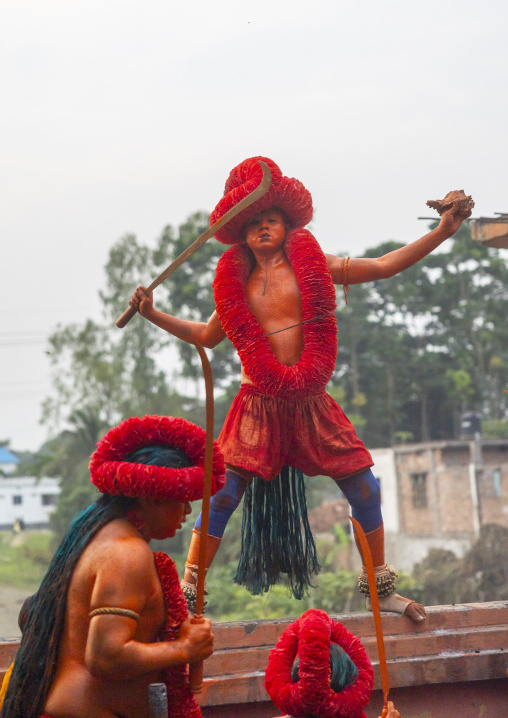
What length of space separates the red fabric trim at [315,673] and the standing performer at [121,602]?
21cm

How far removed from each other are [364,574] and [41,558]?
3070 centimetres

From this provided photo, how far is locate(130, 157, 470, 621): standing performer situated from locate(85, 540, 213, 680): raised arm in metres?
1.27

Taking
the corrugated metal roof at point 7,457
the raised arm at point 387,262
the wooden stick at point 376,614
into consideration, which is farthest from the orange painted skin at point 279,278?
the corrugated metal roof at point 7,457

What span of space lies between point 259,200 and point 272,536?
1448 millimetres

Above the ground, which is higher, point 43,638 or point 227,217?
point 227,217

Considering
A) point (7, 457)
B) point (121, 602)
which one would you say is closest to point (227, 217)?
point (121, 602)

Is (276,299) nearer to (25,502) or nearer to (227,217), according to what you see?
(227,217)

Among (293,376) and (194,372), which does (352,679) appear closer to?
(293,376)

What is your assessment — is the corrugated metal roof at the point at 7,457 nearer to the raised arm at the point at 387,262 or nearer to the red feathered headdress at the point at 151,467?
the raised arm at the point at 387,262

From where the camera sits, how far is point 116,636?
81.2 inches

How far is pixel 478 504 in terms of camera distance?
2470 cm

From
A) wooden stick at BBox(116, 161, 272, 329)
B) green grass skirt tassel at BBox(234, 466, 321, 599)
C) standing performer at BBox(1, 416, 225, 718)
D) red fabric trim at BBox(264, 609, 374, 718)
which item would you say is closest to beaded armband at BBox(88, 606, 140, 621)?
standing performer at BBox(1, 416, 225, 718)

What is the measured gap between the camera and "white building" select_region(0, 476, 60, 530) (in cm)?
4319

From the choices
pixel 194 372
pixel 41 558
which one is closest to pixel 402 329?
pixel 194 372
